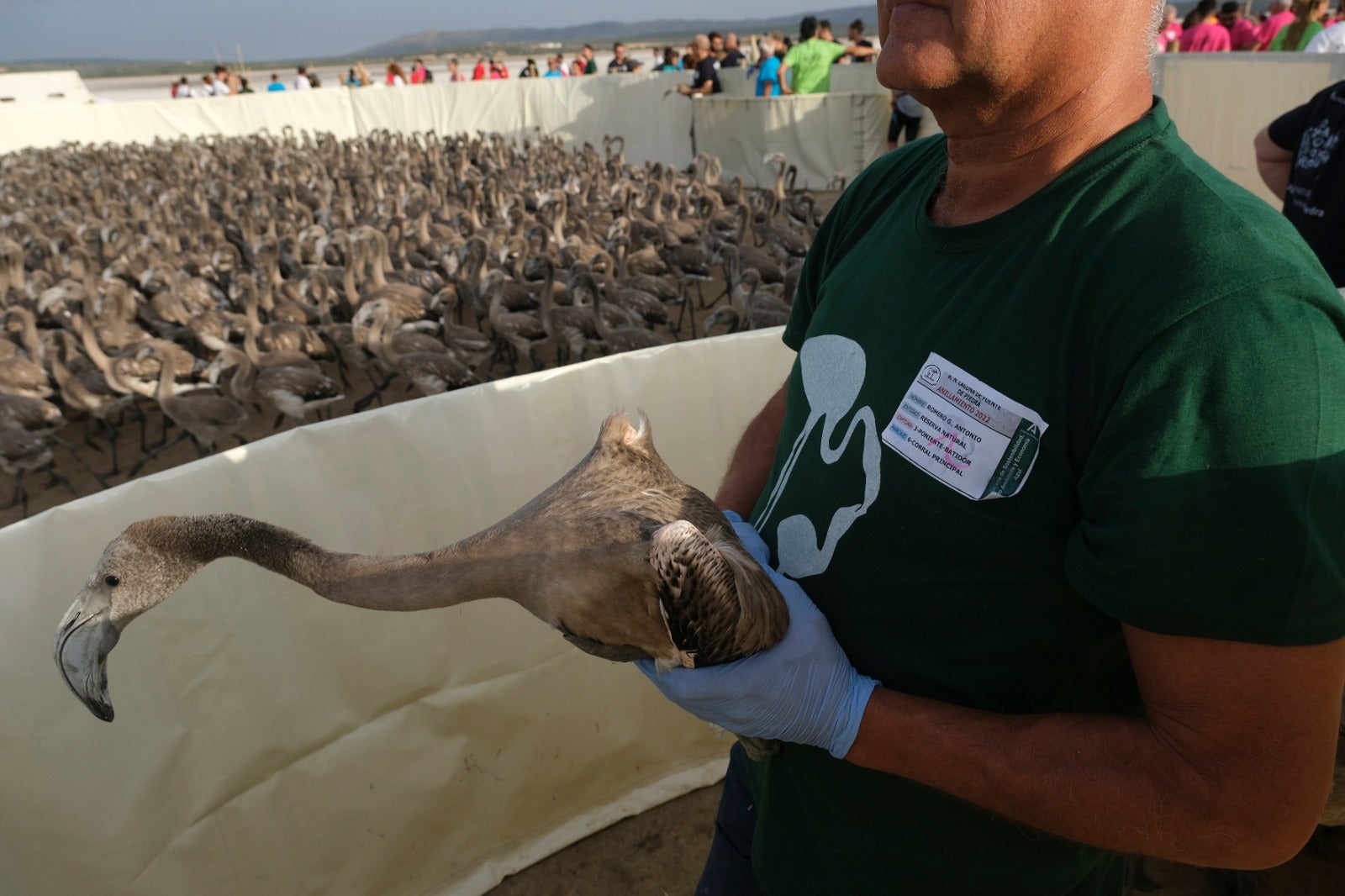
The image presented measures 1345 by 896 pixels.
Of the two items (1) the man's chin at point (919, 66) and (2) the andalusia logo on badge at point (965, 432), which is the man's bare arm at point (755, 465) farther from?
(1) the man's chin at point (919, 66)

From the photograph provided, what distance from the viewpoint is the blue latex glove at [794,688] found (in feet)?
4.91

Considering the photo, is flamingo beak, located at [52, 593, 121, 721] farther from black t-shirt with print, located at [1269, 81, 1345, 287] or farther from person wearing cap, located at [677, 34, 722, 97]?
person wearing cap, located at [677, 34, 722, 97]

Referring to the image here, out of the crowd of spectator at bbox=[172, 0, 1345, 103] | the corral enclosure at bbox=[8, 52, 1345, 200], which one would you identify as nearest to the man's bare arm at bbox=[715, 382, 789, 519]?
the crowd of spectator at bbox=[172, 0, 1345, 103]

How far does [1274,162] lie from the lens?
434cm

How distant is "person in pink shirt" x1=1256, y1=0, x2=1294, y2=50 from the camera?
12.1m

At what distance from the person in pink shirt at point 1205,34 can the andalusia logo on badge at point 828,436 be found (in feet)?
45.2

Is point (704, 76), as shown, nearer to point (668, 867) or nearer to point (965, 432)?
point (668, 867)

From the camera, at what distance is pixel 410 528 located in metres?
3.04

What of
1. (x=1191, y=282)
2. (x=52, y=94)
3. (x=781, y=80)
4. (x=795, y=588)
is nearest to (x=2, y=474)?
(x=795, y=588)

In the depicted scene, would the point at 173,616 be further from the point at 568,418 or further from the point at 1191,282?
the point at 1191,282

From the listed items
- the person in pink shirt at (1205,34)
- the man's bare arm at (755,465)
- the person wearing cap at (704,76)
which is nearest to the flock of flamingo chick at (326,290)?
the person wearing cap at (704,76)

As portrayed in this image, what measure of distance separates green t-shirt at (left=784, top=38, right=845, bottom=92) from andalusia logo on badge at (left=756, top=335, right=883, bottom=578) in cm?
1831

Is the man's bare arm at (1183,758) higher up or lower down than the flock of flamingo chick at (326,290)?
higher up

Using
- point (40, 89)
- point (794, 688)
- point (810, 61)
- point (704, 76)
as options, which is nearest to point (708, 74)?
point (704, 76)
